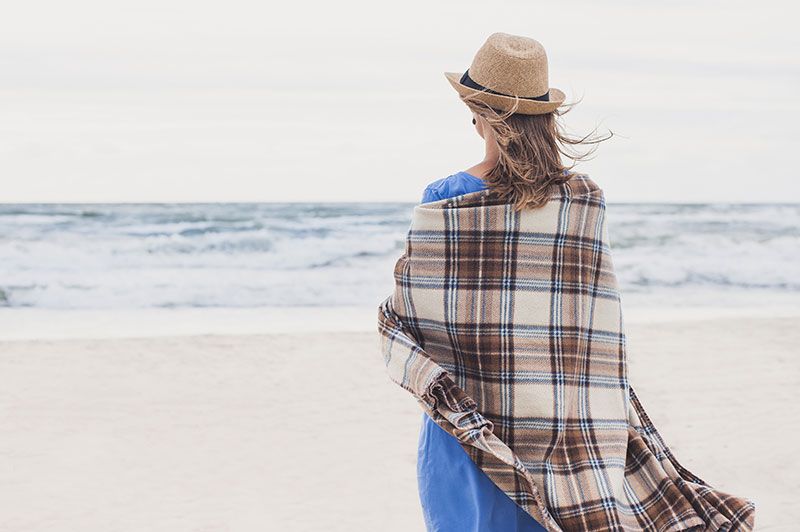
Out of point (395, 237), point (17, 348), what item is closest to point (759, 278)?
point (395, 237)

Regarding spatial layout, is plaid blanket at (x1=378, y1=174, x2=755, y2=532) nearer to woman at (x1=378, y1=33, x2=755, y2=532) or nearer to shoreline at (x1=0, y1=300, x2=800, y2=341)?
woman at (x1=378, y1=33, x2=755, y2=532)

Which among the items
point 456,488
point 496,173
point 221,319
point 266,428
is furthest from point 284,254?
point 496,173

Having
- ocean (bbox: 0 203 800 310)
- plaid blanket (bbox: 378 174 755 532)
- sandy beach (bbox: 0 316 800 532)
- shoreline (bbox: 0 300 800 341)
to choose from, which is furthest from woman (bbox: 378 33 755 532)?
ocean (bbox: 0 203 800 310)

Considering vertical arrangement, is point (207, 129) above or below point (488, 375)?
above

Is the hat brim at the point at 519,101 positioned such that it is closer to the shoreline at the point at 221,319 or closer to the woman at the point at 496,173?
the woman at the point at 496,173

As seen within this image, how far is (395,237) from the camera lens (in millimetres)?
18078

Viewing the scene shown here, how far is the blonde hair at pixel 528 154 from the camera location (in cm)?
196

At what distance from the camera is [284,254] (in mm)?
16234

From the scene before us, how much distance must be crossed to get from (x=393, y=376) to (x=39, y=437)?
348 cm

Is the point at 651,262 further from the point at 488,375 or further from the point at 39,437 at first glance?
the point at 488,375

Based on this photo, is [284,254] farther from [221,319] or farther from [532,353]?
[532,353]

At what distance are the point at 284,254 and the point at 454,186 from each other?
565 inches

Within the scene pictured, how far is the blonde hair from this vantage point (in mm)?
1962

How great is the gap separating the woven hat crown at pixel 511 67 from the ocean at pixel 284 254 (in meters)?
9.34
